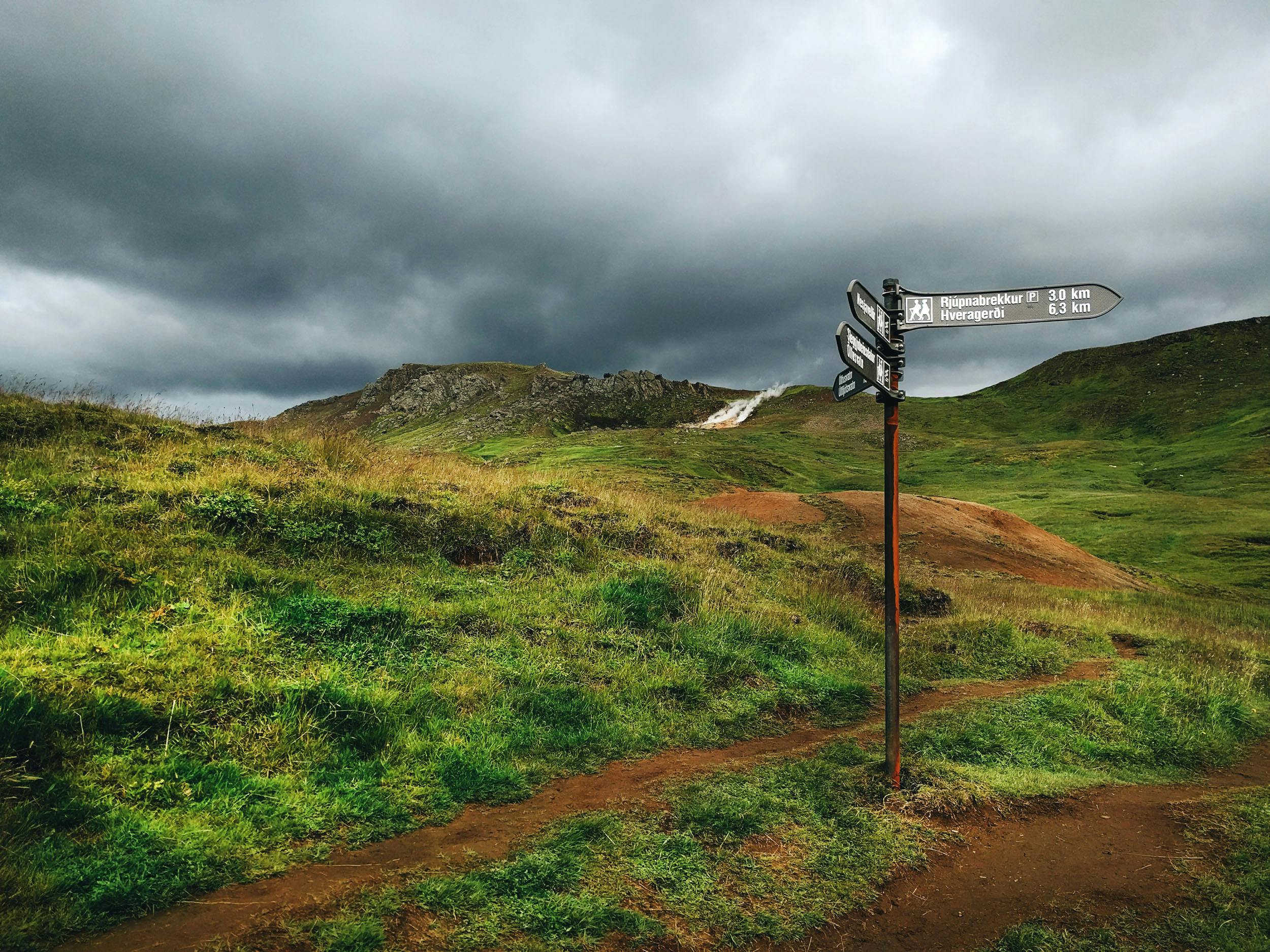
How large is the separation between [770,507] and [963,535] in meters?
7.81

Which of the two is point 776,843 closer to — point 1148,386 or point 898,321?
point 898,321

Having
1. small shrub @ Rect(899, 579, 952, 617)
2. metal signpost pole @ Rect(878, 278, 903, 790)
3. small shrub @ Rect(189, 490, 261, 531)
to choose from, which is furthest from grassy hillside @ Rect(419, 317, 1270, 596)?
metal signpost pole @ Rect(878, 278, 903, 790)

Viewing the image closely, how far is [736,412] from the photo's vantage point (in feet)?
386

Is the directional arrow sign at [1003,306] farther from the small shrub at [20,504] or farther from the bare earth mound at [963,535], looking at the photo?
the bare earth mound at [963,535]

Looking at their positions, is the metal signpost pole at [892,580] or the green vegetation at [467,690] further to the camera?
the metal signpost pole at [892,580]

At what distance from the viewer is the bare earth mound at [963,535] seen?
2491cm

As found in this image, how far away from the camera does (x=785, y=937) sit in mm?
4051

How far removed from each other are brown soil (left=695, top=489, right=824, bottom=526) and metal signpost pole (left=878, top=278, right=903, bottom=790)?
65.0ft

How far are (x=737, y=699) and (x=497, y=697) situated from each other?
2.79m

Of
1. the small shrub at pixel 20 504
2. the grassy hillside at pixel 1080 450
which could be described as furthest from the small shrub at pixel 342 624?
the grassy hillside at pixel 1080 450

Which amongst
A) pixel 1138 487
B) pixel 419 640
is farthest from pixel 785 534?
pixel 1138 487

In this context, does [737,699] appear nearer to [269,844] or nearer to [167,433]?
[269,844]

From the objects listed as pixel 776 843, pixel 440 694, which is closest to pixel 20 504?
pixel 440 694

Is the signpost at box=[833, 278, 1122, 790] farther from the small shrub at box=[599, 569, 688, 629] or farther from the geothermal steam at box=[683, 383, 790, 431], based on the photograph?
the geothermal steam at box=[683, 383, 790, 431]
